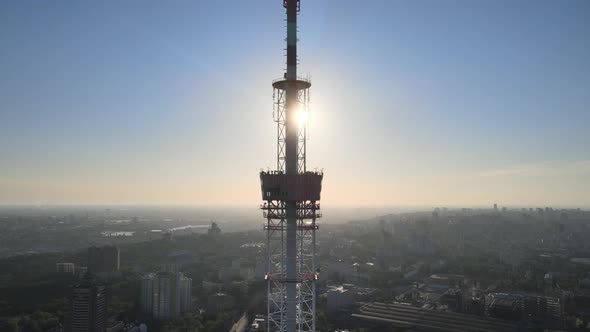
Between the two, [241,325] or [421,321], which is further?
[241,325]

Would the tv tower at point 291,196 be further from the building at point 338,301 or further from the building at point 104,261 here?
the building at point 104,261

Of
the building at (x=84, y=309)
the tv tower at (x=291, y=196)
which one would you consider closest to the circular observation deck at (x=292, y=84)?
the tv tower at (x=291, y=196)

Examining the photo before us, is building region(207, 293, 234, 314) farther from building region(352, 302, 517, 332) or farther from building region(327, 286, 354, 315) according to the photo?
building region(352, 302, 517, 332)

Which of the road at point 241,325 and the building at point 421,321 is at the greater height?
the building at point 421,321

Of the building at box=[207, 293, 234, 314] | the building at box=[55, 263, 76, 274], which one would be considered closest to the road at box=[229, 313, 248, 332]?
the building at box=[207, 293, 234, 314]

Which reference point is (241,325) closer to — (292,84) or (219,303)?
(219,303)

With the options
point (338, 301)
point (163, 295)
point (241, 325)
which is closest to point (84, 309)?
point (163, 295)

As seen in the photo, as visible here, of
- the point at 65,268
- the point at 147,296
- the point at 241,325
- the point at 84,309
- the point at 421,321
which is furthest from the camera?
the point at 65,268

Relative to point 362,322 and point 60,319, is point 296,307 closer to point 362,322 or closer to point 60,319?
point 362,322
